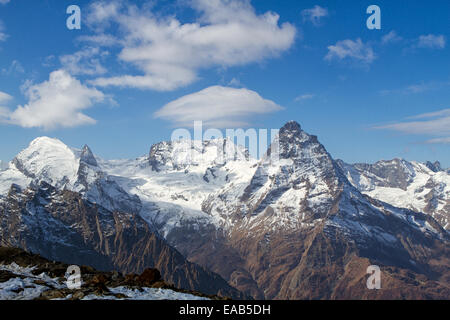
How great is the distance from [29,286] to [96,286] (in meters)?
8.51

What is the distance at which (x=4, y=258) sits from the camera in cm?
9081
